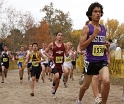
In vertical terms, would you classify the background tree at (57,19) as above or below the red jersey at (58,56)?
above

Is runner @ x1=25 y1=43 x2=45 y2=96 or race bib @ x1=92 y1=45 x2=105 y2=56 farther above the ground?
race bib @ x1=92 y1=45 x2=105 y2=56

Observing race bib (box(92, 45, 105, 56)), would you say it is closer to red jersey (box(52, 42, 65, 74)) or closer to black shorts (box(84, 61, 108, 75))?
black shorts (box(84, 61, 108, 75))

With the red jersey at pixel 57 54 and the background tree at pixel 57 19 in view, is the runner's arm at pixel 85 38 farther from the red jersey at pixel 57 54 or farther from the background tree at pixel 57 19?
the background tree at pixel 57 19

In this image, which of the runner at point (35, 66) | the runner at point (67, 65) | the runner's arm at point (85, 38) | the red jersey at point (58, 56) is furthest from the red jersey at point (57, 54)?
the runner's arm at point (85, 38)

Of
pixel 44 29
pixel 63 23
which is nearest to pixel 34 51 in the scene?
pixel 44 29

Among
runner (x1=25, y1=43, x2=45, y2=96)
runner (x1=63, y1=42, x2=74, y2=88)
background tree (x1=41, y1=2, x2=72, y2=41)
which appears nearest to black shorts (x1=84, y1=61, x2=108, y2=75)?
runner (x1=25, y1=43, x2=45, y2=96)

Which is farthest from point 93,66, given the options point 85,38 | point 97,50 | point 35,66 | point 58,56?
point 35,66

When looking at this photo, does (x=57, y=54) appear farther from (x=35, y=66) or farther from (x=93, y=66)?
(x=93, y=66)

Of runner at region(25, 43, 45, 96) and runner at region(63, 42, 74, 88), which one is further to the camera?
runner at region(63, 42, 74, 88)

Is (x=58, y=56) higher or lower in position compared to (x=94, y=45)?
lower

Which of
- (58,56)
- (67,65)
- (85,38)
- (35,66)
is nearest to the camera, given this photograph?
(85,38)

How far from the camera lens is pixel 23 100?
823 cm

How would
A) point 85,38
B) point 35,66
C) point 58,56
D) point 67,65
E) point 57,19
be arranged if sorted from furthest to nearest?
point 57,19 < point 67,65 < point 35,66 < point 58,56 < point 85,38

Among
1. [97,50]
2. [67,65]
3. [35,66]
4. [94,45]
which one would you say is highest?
[94,45]
